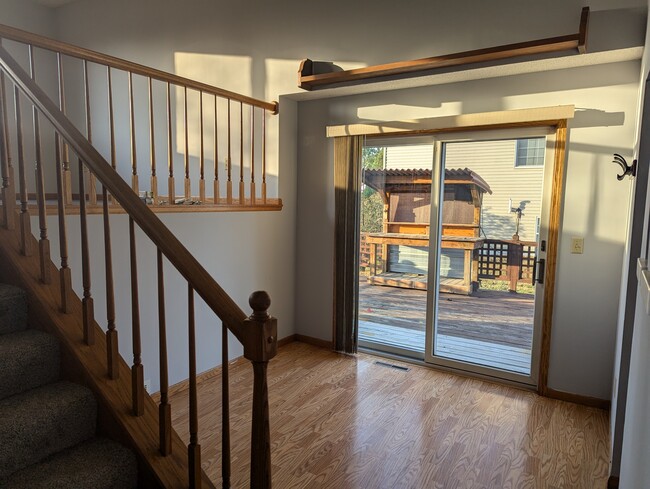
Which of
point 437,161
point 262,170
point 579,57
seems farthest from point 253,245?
point 579,57

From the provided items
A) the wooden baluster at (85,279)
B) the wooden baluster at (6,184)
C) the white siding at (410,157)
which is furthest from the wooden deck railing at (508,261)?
the wooden baluster at (6,184)

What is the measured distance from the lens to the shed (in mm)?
3619

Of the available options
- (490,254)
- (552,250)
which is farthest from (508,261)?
(552,250)

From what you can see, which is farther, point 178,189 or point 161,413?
point 178,189

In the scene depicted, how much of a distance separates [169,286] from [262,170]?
1.39 metres

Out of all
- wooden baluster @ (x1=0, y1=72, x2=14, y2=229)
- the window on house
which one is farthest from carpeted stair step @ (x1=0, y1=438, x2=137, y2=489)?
the window on house

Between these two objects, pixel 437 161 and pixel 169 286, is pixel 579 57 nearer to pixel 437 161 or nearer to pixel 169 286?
pixel 437 161

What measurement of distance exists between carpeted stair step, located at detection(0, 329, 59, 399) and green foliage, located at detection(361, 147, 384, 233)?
278 cm

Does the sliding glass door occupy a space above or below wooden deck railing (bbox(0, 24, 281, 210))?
below

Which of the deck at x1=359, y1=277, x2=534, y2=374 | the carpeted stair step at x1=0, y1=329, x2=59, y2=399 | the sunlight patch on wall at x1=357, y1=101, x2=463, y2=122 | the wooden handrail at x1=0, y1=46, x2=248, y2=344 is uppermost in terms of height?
the sunlight patch on wall at x1=357, y1=101, x2=463, y2=122

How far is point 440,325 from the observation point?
152 inches

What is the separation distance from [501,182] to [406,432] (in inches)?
77.7

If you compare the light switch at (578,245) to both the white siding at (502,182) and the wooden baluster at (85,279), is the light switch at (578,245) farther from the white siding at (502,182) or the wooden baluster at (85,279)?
the wooden baluster at (85,279)

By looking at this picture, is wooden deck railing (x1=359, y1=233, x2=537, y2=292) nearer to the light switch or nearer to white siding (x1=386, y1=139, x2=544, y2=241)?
white siding (x1=386, y1=139, x2=544, y2=241)
